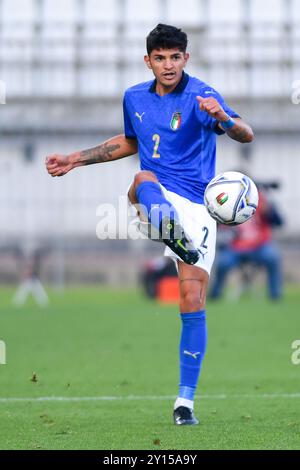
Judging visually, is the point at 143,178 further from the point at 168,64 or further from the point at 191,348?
the point at 191,348

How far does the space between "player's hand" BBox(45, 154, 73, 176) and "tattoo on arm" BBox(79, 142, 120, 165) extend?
108 mm

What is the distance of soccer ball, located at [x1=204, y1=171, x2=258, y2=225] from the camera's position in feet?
23.0

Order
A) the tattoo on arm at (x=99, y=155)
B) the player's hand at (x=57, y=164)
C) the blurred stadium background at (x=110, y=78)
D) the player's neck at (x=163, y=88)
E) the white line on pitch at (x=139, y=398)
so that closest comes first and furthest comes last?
the player's neck at (x=163, y=88) → the player's hand at (x=57, y=164) → the tattoo on arm at (x=99, y=155) → the white line on pitch at (x=139, y=398) → the blurred stadium background at (x=110, y=78)

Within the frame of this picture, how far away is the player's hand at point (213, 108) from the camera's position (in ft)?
22.1

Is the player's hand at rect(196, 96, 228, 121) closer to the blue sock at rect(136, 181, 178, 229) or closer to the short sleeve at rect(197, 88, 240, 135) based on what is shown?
the short sleeve at rect(197, 88, 240, 135)

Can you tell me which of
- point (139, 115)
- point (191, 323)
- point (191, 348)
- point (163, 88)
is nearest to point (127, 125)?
point (139, 115)

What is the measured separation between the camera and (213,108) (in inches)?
265

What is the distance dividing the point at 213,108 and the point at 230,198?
590mm

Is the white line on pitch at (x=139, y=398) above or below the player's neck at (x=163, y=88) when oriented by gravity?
Result: below

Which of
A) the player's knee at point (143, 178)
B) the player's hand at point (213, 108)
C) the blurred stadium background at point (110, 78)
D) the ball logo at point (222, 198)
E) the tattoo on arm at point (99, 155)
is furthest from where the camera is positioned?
the blurred stadium background at point (110, 78)

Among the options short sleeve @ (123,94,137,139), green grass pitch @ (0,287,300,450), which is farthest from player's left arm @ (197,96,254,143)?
green grass pitch @ (0,287,300,450)

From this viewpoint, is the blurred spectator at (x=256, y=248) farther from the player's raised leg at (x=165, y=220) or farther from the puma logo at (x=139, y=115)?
the player's raised leg at (x=165, y=220)

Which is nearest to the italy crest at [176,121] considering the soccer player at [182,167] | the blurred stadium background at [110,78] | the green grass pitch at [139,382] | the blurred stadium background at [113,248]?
the soccer player at [182,167]

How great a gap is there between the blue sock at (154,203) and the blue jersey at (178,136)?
249 millimetres
